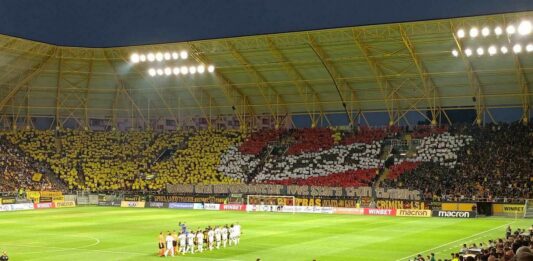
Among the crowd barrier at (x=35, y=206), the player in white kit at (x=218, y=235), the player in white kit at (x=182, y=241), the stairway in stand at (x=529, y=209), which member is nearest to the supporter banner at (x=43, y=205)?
the crowd barrier at (x=35, y=206)

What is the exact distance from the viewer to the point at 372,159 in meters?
73.5

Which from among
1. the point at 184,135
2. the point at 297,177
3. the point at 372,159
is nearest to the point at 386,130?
the point at 372,159

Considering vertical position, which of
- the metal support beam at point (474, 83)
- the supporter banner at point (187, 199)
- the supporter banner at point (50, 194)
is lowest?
the supporter banner at point (187, 199)

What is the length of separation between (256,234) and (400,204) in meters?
23.0

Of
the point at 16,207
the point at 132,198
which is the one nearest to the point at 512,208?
the point at 132,198

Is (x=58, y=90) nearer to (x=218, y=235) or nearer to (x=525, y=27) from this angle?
(x=218, y=235)

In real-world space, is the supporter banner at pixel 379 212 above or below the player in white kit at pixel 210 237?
above

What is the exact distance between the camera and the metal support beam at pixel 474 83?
5870cm

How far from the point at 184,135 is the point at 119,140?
8.72 meters

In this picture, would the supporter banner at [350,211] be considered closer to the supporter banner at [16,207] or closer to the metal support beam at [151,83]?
the metal support beam at [151,83]

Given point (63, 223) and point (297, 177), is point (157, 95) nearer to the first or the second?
point (297, 177)

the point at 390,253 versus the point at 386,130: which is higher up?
the point at 386,130

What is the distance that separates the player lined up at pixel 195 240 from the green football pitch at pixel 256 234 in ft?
2.29

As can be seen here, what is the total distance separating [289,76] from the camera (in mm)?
72062
